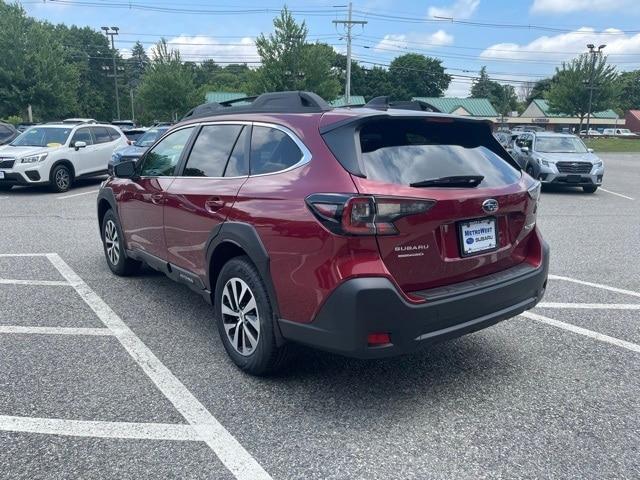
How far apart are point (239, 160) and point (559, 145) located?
1384cm

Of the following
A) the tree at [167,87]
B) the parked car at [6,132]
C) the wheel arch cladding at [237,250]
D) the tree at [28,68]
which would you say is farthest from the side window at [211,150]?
the tree at [167,87]

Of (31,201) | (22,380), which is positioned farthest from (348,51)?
(22,380)

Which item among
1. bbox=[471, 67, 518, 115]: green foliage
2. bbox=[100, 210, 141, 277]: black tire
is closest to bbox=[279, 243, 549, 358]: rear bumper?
bbox=[100, 210, 141, 277]: black tire

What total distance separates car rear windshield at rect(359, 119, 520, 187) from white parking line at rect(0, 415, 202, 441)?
1.73m

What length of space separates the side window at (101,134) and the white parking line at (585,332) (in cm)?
1313

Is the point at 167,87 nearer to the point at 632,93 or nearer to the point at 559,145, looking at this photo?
the point at 559,145

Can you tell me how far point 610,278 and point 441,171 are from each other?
392cm

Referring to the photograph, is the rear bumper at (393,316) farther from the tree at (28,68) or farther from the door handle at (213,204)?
the tree at (28,68)

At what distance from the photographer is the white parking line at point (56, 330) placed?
4293mm

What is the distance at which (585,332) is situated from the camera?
4.37 metres

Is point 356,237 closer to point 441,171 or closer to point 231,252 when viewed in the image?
point 441,171

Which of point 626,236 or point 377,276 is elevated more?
point 377,276

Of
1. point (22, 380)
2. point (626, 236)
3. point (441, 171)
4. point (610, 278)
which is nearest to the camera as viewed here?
point (441, 171)

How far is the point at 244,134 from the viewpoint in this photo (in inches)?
149
